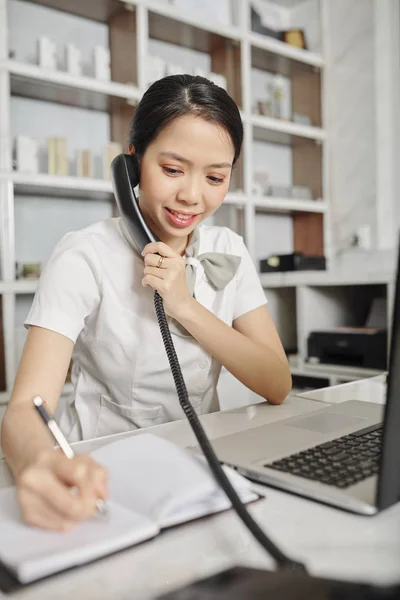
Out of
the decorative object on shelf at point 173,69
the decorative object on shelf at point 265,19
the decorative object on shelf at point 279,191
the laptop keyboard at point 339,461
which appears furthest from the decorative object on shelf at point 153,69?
the laptop keyboard at point 339,461

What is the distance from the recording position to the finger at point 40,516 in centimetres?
47

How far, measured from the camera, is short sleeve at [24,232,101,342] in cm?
99

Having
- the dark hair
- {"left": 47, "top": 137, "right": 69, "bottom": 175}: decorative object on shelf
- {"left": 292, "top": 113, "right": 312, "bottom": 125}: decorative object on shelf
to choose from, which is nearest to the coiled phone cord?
the dark hair

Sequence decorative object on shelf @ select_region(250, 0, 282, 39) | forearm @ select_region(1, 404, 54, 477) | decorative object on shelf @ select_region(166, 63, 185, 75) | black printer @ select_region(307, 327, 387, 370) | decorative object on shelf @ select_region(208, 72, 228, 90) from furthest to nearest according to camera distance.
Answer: decorative object on shelf @ select_region(250, 0, 282, 39)
decorative object on shelf @ select_region(208, 72, 228, 90)
decorative object on shelf @ select_region(166, 63, 185, 75)
black printer @ select_region(307, 327, 387, 370)
forearm @ select_region(1, 404, 54, 477)

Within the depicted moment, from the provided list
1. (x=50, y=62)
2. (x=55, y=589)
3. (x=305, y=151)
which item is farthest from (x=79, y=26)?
(x=55, y=589)

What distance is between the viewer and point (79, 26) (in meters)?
2.70

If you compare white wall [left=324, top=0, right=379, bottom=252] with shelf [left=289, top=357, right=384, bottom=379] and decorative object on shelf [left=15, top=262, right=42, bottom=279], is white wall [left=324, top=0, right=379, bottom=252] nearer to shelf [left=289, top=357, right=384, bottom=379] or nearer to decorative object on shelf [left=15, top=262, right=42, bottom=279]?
shelf [left=289, top=357, right=384, bottom=379]

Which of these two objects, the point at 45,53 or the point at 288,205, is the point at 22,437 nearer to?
the point at 45,53

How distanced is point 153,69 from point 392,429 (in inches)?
101

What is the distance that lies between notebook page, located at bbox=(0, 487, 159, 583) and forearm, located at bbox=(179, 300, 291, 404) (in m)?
0.57

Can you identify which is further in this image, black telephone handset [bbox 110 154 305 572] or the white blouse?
the white blouse

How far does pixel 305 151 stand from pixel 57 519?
333 centimetres

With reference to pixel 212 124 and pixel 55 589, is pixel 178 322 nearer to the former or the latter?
pixel 212 124

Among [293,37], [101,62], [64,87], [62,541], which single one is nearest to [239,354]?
[62,541]
